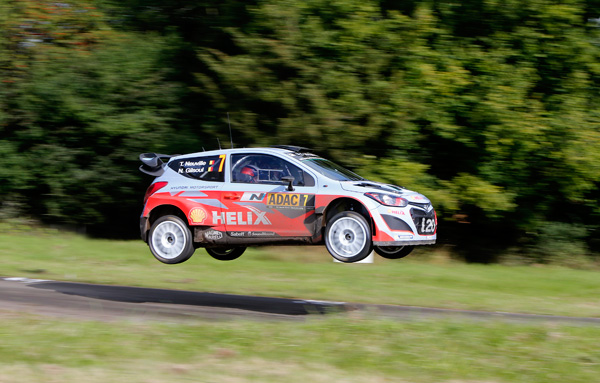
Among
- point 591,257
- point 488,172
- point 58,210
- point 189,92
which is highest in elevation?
point 189,92

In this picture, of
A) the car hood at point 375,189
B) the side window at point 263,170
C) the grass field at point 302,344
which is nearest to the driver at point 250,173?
the side window at point 263,170

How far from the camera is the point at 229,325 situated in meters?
14.5

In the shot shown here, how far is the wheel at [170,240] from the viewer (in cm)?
637

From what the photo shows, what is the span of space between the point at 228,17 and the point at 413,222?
19.7m

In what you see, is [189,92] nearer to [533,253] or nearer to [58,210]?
[58,210]

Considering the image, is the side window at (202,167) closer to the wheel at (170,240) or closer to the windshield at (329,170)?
the wheel at (170,240)

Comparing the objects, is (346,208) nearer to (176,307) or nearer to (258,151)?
(258,151)

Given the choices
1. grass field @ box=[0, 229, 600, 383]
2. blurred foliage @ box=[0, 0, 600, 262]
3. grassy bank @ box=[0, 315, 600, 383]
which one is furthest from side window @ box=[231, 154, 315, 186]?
blurred foliage @ box=[0, 0, 600, 262]

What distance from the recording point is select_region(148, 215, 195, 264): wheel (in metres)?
6.37

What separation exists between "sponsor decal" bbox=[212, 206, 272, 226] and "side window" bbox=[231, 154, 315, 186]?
0.34m

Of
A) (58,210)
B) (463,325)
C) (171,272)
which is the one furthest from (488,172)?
(58,210)

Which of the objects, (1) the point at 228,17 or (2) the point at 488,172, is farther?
(1) the point at 228,17

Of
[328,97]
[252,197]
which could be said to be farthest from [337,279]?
[252,197]

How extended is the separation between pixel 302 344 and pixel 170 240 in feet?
20.7
